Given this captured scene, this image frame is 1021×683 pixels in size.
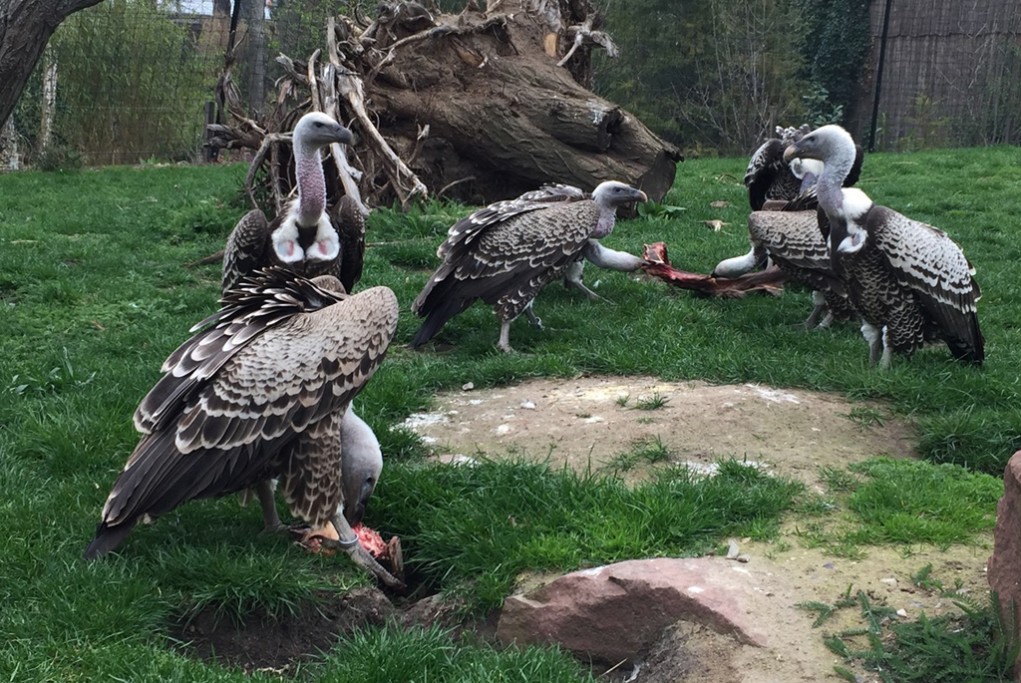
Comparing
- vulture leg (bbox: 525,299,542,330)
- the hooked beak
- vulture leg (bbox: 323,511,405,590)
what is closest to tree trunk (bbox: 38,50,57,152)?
the hooked beak

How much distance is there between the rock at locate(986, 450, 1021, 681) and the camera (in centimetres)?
288

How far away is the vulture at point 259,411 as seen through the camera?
353 centimetres

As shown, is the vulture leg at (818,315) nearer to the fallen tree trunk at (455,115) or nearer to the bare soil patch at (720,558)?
the bare soil patch at (720,558)

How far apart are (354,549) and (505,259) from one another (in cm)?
297

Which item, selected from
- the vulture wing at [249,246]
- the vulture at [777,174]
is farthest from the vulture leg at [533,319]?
the vulture at [777,174]

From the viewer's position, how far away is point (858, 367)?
5684 millimetres

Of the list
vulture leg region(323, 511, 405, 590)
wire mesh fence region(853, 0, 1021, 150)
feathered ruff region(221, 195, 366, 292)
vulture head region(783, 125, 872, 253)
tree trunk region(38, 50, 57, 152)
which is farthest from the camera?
wire mesh fence region(853, 0, 1021, 150)

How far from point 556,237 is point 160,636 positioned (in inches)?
156

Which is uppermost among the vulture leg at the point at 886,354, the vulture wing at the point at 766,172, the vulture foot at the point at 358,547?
the vulture wing at the point at 766,172

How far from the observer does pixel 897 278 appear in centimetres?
570

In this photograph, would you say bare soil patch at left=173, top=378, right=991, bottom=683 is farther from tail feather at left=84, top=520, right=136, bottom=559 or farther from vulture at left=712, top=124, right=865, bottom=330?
vulture at left=712, top=124, right=865, bottom=330

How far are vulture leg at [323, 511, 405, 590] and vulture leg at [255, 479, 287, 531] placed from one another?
24 cm

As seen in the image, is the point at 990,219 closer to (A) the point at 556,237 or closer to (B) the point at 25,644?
(A) the point at 556,237

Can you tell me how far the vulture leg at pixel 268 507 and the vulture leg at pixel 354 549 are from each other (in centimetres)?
24
